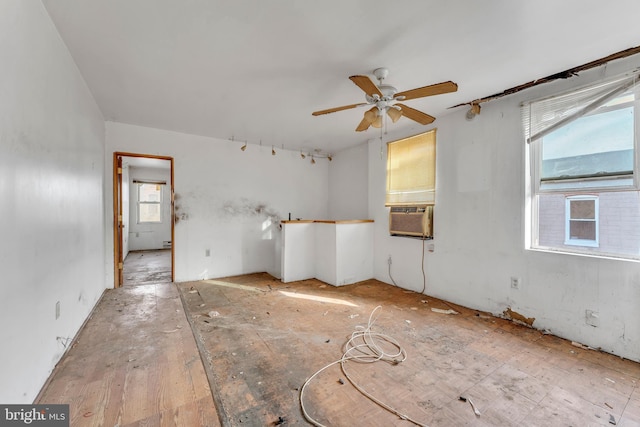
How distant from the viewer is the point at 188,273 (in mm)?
4527

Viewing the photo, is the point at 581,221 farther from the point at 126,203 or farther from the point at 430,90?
the point at 126,203

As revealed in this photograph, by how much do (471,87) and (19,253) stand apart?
13.0 ft

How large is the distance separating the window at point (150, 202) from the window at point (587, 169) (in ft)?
29.9

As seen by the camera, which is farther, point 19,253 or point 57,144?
point 57,144

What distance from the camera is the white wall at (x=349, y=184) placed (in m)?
5.16

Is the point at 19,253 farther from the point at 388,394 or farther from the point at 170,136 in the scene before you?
the point at 170,136

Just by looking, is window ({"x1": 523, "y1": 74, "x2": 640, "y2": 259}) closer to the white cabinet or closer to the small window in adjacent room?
→ the small window in adjacent room

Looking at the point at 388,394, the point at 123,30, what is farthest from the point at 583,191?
the point at 123,30

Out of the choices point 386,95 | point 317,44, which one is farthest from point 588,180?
point 317,44

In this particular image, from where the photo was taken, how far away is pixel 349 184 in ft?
18.2

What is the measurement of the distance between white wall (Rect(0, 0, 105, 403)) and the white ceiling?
0.36m

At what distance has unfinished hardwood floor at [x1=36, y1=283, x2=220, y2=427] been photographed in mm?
1559

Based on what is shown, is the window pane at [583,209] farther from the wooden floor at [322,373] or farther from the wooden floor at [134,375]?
the wooden floor at [134,375]

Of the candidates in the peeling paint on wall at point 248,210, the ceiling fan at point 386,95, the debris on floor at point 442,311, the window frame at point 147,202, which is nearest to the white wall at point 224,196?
the peeling paint on wall at point 248,210
